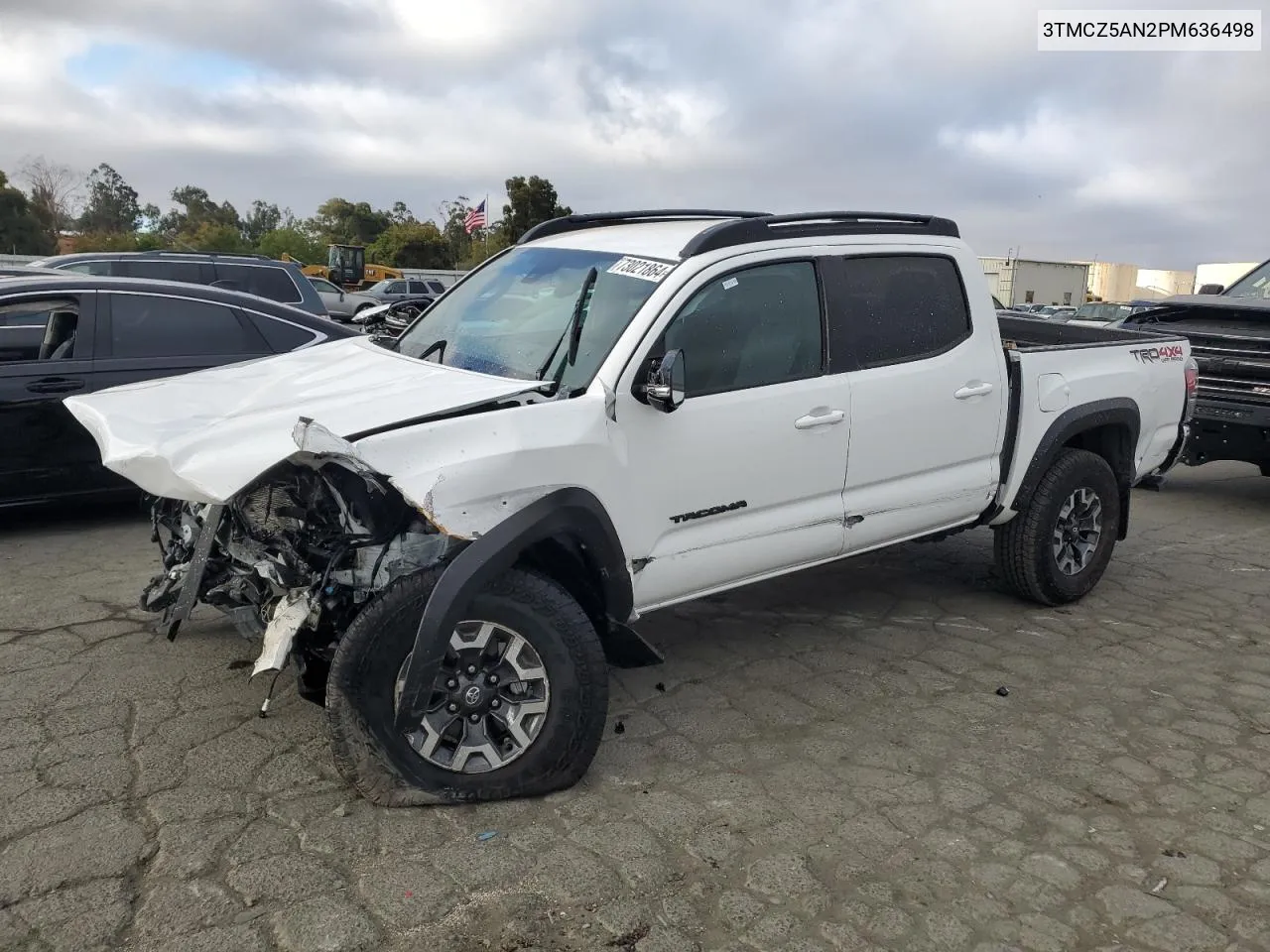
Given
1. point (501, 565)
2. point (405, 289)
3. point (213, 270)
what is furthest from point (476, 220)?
point (501, 565)

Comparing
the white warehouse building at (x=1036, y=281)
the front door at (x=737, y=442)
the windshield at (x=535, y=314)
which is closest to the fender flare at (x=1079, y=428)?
the front door at (x=737, y=442)

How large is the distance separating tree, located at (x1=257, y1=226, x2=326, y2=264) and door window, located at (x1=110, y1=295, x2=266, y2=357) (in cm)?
6029

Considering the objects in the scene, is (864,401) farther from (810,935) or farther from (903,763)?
(810,935)

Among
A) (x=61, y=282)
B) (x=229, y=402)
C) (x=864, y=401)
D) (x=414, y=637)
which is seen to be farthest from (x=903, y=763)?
(x=61, y=282)

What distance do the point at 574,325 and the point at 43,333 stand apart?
4172mm

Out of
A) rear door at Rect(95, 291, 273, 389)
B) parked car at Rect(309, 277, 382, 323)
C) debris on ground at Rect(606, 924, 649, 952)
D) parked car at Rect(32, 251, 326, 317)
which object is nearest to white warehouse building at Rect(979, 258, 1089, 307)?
parked car at Rect(309, 277, 382, 323)

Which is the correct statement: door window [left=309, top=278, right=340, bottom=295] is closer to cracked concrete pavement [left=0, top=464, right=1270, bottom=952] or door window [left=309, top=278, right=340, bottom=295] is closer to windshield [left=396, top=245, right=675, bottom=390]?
cracked concrete pavement [left=0, top=464, right=1270, bottom=952]

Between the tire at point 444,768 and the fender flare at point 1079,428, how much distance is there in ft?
8.90

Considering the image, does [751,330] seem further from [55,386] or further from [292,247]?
[292,247]

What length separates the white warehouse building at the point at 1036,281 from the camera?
4912 centimetres

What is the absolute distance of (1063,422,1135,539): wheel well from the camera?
5.48 m

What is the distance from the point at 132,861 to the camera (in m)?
2.91

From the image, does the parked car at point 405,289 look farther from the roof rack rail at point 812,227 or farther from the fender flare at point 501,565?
the fender flare at point 501,565

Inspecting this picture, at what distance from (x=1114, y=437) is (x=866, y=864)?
3.42 m
